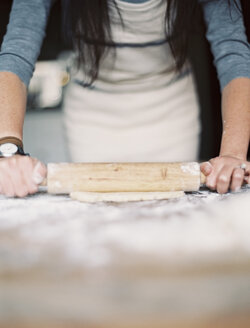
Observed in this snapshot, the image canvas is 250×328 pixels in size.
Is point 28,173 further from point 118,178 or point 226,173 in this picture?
point 226,173

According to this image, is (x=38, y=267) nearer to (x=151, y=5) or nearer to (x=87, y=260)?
(x=87, y=260)

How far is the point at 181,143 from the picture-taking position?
51.5 inches

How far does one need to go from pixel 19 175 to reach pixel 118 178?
196mm

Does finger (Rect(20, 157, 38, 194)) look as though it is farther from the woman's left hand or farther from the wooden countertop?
the woman's left hand

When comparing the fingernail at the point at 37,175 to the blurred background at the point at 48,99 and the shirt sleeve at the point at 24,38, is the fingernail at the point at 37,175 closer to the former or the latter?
the shirt sleeve at the point at 24,38

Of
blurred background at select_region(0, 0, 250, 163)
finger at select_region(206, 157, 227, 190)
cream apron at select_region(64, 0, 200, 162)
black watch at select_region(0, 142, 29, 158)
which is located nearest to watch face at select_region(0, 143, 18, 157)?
black watch at select_region(0, 142, 29, 158)

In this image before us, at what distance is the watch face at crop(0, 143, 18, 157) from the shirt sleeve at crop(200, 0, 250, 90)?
1.83 ft

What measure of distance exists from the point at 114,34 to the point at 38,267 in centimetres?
94

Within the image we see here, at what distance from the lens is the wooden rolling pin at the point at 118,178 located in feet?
2.48

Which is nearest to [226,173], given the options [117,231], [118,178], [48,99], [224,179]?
[224,179]

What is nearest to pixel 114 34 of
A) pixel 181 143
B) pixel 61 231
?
pixel 181 143

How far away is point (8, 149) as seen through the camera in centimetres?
77

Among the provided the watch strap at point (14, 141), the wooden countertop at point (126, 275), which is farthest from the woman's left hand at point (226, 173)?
the watch strap at point (14, 141)

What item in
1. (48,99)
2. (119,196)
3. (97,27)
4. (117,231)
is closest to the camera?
(117,231)
